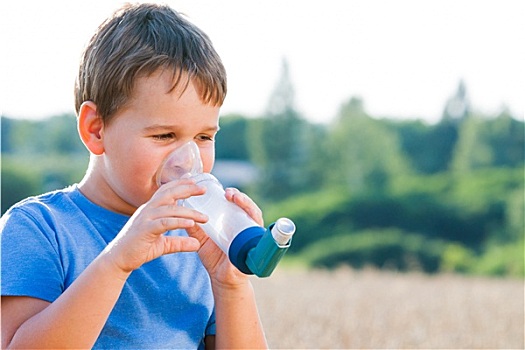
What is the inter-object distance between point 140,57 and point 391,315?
11.1 feet

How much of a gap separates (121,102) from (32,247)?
448 millimetres

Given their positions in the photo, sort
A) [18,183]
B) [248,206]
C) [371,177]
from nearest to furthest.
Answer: [248,206]
[18,183]
[371,177]

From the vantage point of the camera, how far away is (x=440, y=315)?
17.0 ft

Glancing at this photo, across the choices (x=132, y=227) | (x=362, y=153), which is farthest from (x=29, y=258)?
(x=362, y=153)

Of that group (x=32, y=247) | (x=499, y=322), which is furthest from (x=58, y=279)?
(x=499, y=322)

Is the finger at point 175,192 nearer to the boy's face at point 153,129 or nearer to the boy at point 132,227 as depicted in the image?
the boy at point 132,227

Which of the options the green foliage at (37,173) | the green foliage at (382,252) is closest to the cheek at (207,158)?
the green foliage at (382,252)

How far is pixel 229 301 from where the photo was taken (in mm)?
2281

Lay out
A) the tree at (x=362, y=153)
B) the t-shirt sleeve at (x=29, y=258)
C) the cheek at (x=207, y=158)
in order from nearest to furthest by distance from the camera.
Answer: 1. the t-shirt sleeve at (x=29, y=258)
2. the cheek at (x=207, y=158)
3. the tree at (x=362, y=153)

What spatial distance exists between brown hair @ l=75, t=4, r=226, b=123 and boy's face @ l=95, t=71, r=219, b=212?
3 cm

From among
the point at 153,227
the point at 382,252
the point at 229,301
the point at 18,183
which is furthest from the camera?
the point at 18,183

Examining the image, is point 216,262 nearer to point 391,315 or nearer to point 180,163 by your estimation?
A: point 180,163

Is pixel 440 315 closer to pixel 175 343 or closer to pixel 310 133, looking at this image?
pixel 175 343

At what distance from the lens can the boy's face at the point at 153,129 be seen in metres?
2.08
